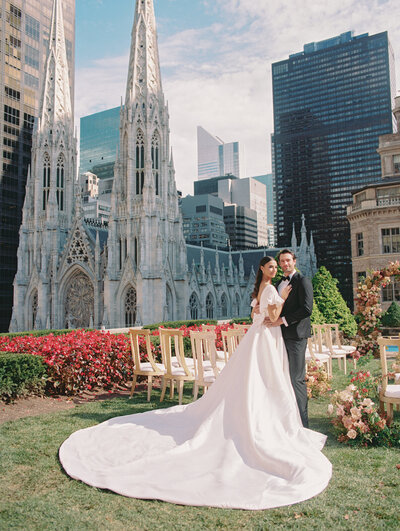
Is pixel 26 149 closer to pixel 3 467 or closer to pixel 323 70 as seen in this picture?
pixel 3 467

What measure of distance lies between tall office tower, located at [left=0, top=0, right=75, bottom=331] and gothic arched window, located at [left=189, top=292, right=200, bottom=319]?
76.8 ft

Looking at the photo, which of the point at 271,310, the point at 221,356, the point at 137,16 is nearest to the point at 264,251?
the point at 137,16

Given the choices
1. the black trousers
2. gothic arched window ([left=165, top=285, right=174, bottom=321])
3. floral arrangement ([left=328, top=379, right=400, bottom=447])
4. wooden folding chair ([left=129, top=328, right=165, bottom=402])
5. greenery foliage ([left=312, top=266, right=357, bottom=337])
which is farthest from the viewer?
gothic arched window ([left=165, top=285, right=174, bottom=321])

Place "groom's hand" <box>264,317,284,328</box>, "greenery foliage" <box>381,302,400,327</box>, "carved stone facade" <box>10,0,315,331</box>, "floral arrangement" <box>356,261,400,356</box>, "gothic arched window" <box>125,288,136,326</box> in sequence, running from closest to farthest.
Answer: "groom's hand" <box>264,317,284,328</box>, "floral arrangement" <box>356,261,400,356</box>, "greenery foliage" <box>381,302,400,327</box>, "carved stone facade" <box>10,0,315,331</box>, "gothic arched window" <box>125,288,136,326</box>

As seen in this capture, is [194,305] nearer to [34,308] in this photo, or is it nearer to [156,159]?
[156,159]

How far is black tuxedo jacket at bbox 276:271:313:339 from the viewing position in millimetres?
6867

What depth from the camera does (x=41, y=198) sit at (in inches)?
1829

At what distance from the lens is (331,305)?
19391 millimetres

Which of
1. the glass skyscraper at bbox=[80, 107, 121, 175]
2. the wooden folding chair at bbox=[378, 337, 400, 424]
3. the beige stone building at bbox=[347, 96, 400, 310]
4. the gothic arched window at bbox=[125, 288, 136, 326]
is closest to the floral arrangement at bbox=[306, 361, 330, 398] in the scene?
the wooden folding chair at bbox=[378, 337, 400, 424]

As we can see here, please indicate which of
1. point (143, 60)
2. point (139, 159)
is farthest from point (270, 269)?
point (143, 60)

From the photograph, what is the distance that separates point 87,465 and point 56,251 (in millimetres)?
41096

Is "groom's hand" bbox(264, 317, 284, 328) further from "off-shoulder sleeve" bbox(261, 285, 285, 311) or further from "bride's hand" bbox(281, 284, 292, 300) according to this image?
"bride's hand" bbox(281, 284, 292, 300)

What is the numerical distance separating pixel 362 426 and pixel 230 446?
2.13 m

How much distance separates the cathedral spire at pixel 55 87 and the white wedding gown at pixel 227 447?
45347mm
